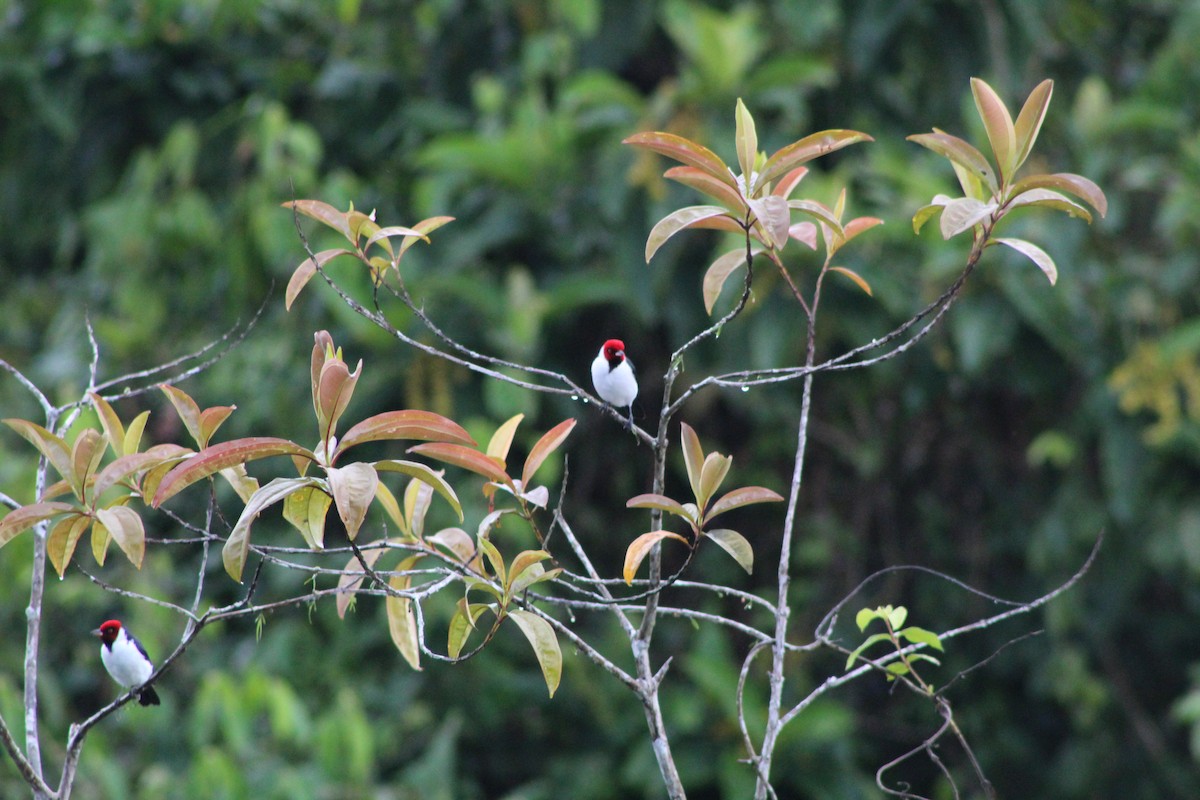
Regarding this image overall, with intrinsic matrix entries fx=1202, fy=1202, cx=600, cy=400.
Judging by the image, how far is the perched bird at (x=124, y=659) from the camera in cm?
245

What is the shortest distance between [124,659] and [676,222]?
1597 millimetres

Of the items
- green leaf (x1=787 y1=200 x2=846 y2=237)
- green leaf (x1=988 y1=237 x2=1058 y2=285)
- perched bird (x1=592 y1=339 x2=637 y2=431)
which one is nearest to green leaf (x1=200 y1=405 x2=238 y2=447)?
green leaf (x1=787 y1=200 x2=846 y2=237)

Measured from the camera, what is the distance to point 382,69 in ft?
17.5

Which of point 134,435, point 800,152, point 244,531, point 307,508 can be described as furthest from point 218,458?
point 800,152

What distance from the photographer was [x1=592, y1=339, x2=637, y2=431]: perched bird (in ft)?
9.20

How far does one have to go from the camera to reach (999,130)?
1.65 m

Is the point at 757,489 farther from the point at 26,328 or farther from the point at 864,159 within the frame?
the point at 26,328

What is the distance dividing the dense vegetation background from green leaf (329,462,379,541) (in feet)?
8.64

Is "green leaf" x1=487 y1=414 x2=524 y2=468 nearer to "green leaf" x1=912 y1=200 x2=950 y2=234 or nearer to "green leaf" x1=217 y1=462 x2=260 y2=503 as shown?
"green leaf" x1=217 y1=462 x2=260 y2=503

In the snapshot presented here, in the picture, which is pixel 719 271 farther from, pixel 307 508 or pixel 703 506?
pixel 307 508

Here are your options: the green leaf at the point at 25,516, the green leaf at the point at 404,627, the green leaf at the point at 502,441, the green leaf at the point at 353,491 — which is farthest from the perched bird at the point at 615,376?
the green leaf at the point at 25,516

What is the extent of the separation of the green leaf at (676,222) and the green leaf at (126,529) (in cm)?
71

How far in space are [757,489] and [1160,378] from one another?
328 cm

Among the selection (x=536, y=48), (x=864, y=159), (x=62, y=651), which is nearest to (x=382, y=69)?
(x=536, y=48)
